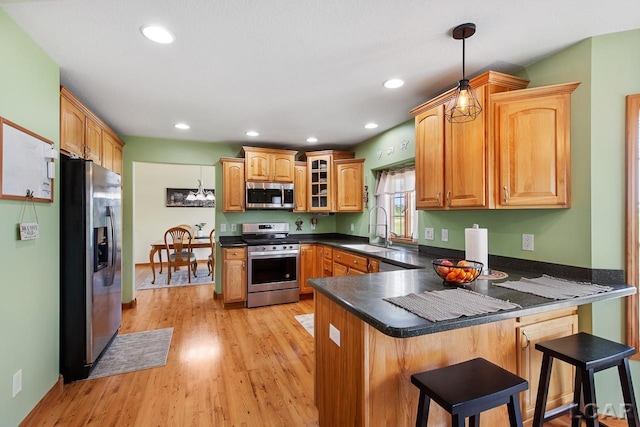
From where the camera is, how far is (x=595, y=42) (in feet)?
5.96

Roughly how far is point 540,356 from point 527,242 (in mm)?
828

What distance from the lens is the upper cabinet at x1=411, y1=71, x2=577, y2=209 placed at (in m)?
1.90

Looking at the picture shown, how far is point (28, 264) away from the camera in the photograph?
181 centimetres

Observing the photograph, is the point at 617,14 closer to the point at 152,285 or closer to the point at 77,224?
the point at 77,224

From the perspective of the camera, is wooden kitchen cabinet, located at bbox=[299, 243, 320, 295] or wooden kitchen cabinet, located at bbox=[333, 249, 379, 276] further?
wooden kitchen cabinet, located at bbox=[299, 243, 320, 295]

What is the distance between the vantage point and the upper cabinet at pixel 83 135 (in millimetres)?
2324

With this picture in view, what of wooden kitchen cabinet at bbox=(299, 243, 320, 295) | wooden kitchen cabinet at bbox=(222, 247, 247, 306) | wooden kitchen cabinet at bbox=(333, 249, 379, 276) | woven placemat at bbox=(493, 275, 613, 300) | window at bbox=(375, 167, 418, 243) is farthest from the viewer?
wooden kitchen cabinet at bbox=(299, 243, 320, 295)

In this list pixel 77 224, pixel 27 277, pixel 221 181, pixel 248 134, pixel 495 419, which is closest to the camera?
pixel 495 419

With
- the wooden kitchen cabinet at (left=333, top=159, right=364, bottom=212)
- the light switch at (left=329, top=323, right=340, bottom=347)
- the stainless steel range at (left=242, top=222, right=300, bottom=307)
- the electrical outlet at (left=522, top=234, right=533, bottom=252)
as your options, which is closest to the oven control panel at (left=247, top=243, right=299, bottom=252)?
the stainless steel range at (left=242, top=222, right=300, bottom=307)

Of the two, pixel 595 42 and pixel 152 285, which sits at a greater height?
pixel 595 42

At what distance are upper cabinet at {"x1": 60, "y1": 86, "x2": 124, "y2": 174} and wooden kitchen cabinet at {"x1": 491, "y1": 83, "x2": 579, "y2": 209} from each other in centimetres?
324

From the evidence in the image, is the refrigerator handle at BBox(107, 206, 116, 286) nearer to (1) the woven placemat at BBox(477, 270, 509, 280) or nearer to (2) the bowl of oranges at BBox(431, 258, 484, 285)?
(2) the bowl of oranges at BBox(431, 258, 484, 285)

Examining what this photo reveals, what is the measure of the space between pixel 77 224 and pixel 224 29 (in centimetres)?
185

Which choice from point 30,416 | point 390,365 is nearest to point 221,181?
point 30,416
